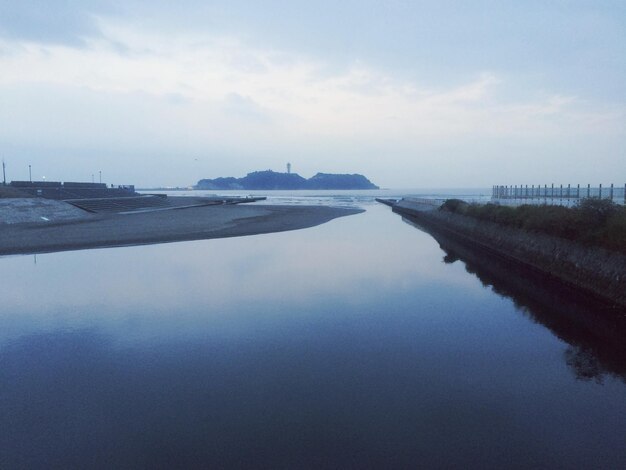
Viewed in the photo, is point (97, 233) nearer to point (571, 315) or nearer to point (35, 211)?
point (35, 211)

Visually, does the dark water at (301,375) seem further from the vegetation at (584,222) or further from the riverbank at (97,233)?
the riverbank at (97,233)

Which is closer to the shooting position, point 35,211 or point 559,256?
point 559,256

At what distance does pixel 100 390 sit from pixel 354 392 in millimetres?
4256

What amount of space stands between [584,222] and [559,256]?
1.85m

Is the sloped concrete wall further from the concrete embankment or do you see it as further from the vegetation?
the vegetation

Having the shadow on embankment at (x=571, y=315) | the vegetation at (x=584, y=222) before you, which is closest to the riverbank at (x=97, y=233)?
the shadow on embankment at (x=571, y=315)

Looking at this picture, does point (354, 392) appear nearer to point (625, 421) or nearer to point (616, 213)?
point (625, 421)

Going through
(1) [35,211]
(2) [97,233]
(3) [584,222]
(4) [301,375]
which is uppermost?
(3) [584,222]

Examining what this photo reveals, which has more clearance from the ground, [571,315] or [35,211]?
[35,211]

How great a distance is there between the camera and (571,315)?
1282 centimetres

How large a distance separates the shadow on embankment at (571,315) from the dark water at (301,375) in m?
0.07

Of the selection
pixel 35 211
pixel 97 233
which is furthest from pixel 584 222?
pixel 35 211

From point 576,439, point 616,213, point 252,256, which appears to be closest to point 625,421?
point 576,439

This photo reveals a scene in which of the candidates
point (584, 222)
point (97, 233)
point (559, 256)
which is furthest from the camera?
point (97, 233)
